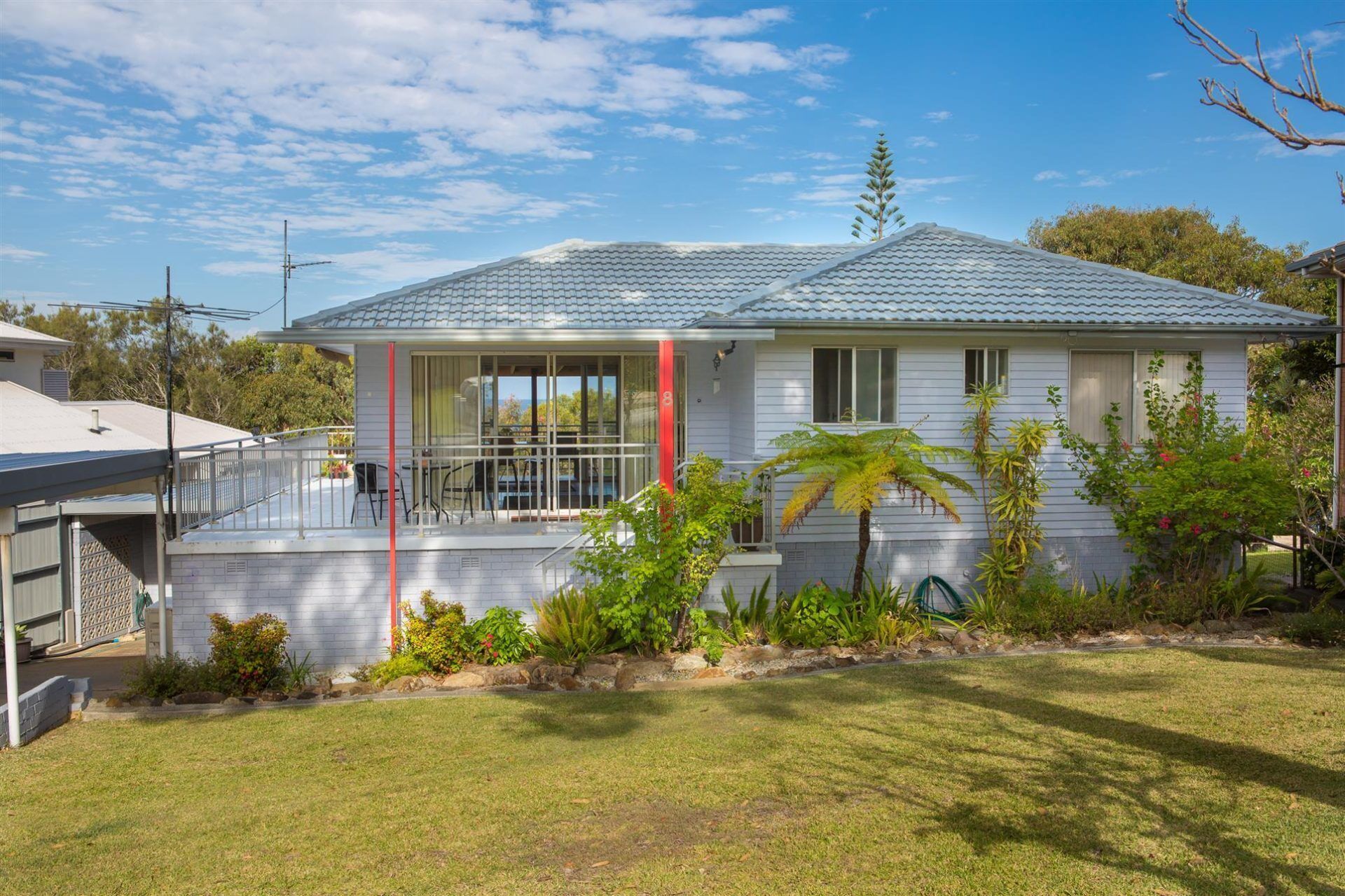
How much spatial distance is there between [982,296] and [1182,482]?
139 inches

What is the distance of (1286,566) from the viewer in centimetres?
1638

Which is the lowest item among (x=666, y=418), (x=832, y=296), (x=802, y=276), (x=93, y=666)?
(x=93, y=666)

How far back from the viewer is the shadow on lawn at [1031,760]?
16.4ft

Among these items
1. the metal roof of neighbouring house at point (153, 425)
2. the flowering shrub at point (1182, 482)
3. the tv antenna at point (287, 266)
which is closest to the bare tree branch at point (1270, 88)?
the flowering shrub at point (1182, 482)

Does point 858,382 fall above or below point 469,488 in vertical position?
above

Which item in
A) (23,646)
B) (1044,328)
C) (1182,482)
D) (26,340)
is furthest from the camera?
(26,340)

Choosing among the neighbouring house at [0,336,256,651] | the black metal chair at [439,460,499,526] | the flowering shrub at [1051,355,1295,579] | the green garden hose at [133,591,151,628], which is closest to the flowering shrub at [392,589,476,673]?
the black metal chair at [439,460,499,526]

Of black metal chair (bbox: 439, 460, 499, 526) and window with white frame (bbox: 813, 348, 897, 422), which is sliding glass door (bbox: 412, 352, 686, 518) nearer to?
black metal chair (bbox: 439, 460, 499, 526)

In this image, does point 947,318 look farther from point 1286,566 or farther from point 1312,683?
point 1286,566

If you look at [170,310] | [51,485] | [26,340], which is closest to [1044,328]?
[51,485]

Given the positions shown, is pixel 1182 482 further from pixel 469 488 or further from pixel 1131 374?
pixel 469 488

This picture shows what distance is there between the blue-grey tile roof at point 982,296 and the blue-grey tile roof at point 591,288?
1781 millimetres

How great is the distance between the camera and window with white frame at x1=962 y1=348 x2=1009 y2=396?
41.1ft

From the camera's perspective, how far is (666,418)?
1057 cm
